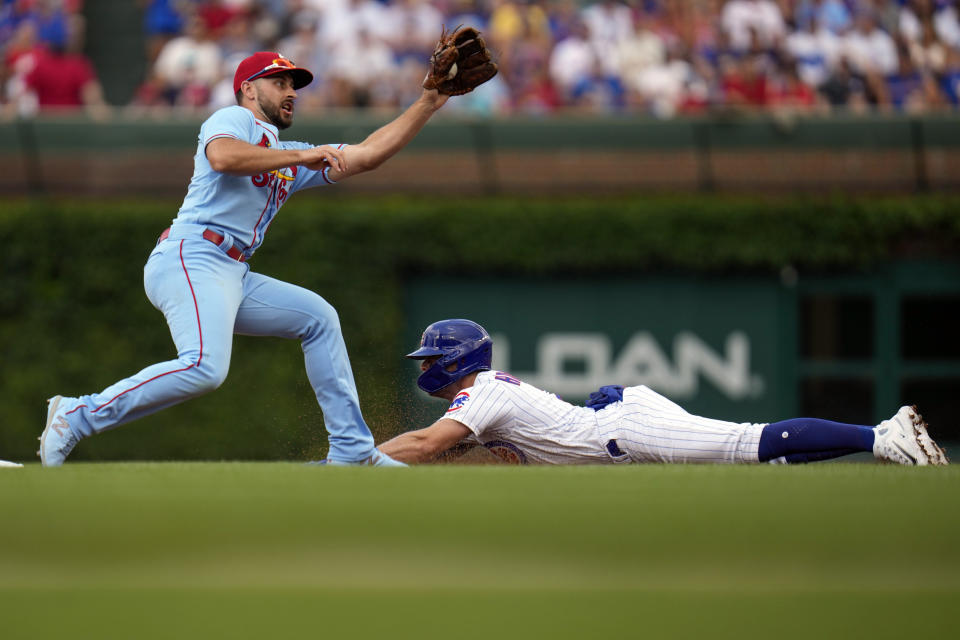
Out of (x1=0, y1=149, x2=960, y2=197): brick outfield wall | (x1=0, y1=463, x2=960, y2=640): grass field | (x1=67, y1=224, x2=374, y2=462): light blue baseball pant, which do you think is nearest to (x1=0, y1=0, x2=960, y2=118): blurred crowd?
(x1=0, y1=149, x2=960, y2=197): brick outfield wall

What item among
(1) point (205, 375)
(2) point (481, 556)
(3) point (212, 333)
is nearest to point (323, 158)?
(3) point (212, 333)

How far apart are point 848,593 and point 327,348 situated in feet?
10.7

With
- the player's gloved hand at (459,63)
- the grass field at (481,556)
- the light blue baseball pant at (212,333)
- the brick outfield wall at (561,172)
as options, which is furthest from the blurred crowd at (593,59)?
the grass field at (481,556)

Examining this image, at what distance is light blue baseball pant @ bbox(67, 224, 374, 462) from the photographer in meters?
5.48

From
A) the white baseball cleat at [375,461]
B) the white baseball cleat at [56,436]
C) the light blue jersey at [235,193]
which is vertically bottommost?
the white baseball cleat at [375,461]

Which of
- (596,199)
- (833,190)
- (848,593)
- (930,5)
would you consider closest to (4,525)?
(848,593)

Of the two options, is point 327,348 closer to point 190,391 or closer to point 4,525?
point 190,391

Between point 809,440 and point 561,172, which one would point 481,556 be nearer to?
point 809,440

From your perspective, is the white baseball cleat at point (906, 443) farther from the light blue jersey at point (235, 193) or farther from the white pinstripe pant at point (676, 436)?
the light blue jersey at point (235, 193)

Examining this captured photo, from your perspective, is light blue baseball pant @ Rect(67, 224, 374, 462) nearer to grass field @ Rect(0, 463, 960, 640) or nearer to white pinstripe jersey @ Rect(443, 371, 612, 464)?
white pinstripe jersey @ Rect(443, 371, 612, 464)

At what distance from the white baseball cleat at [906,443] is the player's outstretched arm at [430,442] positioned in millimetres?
1990

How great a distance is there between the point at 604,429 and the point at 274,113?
226cm

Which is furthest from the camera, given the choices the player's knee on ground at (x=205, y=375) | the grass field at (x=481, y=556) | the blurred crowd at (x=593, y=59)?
the blurred crowd at (x=593, y=59)

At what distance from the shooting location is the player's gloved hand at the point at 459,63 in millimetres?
5758
